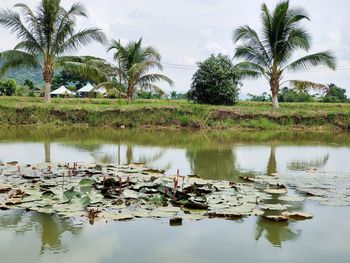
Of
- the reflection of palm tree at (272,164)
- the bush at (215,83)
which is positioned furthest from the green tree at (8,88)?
the reflection of palm tree at (272,164)

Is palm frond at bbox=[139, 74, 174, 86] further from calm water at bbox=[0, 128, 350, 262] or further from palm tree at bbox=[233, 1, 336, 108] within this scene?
calm water at bbox=[0, 128, 350, 262]

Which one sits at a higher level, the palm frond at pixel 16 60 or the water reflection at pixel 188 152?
the palm frond at pixel 16 60

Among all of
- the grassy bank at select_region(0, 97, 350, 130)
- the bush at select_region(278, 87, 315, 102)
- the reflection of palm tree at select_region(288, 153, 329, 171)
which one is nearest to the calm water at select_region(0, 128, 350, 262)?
the reflection of palm tree at select_region(288, 153, 329, 171)

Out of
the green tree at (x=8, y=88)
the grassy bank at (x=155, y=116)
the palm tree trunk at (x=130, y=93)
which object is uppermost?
the green tree at (x=8, y=88)

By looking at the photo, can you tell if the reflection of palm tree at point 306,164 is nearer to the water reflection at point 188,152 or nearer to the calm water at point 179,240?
the water reflection at point 188,152

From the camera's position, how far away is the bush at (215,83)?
71.5ft

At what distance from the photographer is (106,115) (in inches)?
774

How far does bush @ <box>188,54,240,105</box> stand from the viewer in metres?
21.8

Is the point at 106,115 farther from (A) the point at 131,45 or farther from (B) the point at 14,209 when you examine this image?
(B) the point at 14,209

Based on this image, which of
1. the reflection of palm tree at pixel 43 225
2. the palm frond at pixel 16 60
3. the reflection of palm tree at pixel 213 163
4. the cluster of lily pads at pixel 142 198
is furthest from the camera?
the palm frond at pixel 16 60

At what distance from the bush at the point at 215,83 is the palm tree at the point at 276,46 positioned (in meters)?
1.56

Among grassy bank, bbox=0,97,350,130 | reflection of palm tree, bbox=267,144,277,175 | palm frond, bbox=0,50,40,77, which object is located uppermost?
palm frond, bbox=0,50,40,77

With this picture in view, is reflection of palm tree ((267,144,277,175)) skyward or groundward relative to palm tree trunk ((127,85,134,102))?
groundward

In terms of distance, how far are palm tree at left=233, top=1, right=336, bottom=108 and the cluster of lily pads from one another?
13.9 m
